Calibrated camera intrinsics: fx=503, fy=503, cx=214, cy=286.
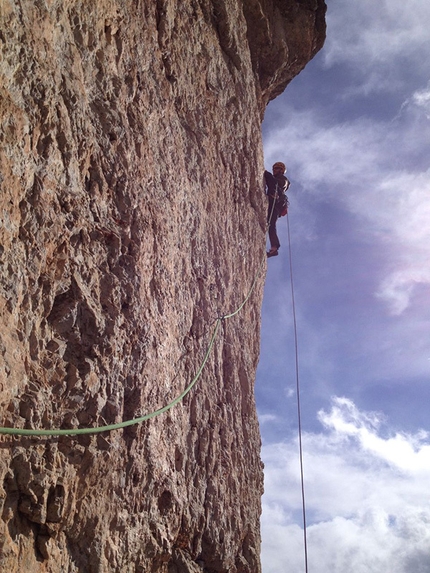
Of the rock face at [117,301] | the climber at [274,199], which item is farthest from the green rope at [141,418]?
the climber at [274,199]

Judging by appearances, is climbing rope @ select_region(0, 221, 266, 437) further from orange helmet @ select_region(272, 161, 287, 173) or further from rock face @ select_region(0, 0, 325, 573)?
orange helmet @ select_region(272, 161, 287, 173)

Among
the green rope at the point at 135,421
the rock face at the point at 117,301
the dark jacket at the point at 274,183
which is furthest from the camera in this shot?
the dark jacket at the point at 274,183

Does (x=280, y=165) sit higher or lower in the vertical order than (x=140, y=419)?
higher

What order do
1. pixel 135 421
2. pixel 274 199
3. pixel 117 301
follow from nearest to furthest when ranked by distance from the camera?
pixel 135 421 → pixel 117 301 → pixel 274 199

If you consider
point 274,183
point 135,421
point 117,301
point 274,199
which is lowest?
point 135,421

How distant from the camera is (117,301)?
4.10 m

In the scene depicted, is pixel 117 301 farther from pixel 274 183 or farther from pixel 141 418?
pixel 274 183

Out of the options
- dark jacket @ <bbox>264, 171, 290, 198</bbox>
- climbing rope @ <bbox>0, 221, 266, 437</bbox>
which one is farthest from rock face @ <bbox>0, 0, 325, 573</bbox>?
dark jacket @ <bbox>264, 171, 290, 198</bbox>

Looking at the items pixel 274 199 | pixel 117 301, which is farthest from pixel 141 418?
pixel 274 199

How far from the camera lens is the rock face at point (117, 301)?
328 centimetres

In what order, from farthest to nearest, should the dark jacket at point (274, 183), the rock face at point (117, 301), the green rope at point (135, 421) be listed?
1. the dark jacket at point (274, 183)
2. the rock face at point (117, 301)
3. the green rope at point (135, 421)

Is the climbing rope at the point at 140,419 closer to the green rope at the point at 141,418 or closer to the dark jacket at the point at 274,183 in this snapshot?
the green rope at the point at 141,418

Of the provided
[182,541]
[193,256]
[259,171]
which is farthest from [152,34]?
[182,541]

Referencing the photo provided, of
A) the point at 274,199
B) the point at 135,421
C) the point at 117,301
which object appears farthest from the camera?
the point at 274,199
